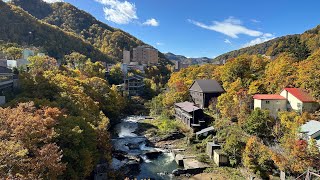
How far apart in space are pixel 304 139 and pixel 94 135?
1648 cm

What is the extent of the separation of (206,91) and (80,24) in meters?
132

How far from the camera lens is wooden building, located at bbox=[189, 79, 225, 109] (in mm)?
39594

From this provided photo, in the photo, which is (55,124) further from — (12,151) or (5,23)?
(5,23)

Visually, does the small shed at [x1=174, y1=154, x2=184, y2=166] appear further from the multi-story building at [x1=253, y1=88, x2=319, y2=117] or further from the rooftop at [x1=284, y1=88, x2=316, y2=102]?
the rooftop at [x1=284, y1=88, x2=316, y2=102]

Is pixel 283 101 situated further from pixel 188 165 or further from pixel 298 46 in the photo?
pixel 298 46

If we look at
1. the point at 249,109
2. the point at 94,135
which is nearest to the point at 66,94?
the point at 94,135

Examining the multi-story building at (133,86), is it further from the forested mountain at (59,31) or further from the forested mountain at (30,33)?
the forested mountain at (30,33)

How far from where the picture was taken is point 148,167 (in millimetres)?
25500

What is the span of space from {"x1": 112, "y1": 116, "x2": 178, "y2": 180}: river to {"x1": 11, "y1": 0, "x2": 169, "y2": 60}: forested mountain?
10348 cm

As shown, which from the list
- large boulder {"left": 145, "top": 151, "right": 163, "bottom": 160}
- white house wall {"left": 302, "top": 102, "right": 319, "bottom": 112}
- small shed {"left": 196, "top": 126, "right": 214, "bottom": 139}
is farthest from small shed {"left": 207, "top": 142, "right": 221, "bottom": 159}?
white house wall {"left": 302, "top": 102, "right": 319, "bottom": 112}

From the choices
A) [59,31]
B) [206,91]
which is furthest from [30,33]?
[206,91]

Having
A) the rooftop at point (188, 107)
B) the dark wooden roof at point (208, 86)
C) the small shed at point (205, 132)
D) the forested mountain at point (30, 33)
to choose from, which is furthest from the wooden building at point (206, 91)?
the forested mountain at point (30, 33)

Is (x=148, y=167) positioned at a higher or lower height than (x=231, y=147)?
lower

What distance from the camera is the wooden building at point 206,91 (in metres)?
39.6
